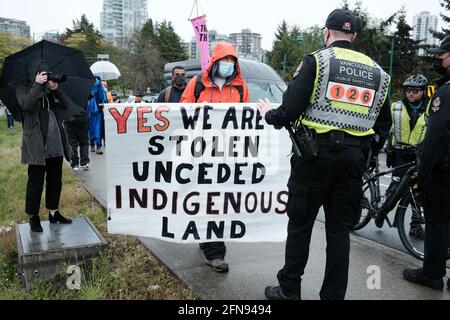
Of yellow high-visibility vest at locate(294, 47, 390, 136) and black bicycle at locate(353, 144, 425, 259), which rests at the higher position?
yellow high-visibility vest at locate(294, 47, 390, 136)

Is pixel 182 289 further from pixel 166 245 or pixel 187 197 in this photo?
pixel 166 245

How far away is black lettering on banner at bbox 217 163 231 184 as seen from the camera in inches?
156

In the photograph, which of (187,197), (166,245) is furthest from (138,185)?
(166,245)

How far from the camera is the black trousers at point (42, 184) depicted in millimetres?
4387

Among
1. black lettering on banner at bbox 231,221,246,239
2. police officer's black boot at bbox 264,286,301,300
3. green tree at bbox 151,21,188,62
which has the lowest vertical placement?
police officer's black boot at bbox 264,286,301,300

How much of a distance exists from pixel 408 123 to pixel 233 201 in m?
2.51

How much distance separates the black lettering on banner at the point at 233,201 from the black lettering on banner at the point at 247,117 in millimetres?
591

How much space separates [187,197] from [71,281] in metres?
1.18

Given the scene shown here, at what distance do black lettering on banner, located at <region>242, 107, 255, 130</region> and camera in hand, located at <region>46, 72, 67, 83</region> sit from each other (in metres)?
1.85

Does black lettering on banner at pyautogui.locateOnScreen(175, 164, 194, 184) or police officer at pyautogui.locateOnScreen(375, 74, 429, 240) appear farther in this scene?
police officer at pyautogui.locateOnScreen(375, 74, 429, 240)

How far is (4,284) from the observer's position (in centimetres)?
382

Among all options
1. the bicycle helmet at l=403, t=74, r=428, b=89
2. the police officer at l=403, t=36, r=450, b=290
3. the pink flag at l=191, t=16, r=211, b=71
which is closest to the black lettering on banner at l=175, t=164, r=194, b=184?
the police officer at l=403, t=36, r=450, b=290

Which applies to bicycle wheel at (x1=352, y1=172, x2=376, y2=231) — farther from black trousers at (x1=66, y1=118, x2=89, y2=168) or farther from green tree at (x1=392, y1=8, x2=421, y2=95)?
green tree at (x1=392, y1=8, x2=421, y2=95)

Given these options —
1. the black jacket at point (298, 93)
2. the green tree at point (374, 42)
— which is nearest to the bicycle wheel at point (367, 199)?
the black jacket at point (298, 93)
